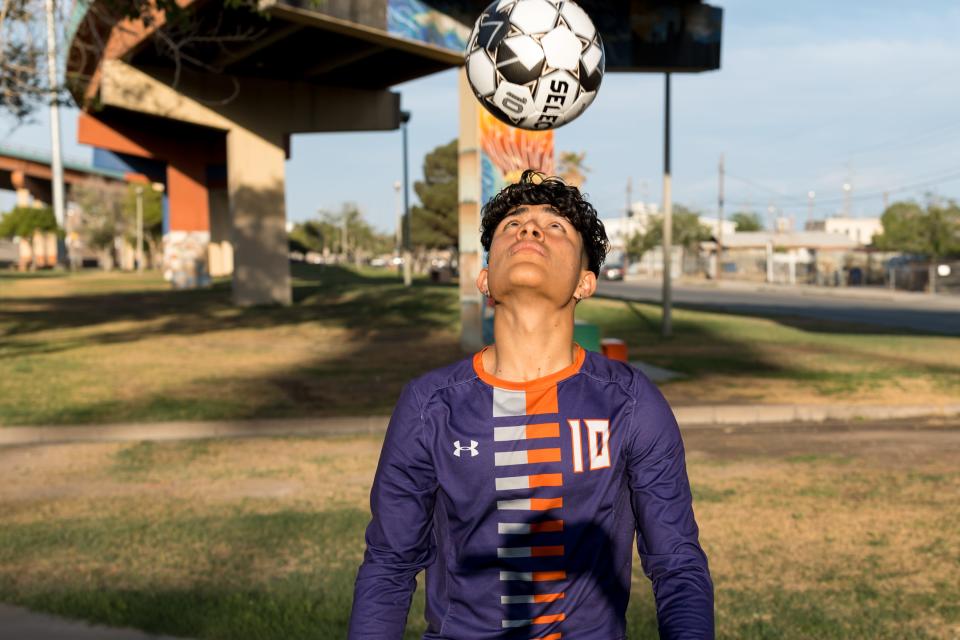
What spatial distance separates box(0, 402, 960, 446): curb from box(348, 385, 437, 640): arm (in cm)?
885

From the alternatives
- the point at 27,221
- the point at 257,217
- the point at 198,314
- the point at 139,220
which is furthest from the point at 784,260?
the point at 27,221

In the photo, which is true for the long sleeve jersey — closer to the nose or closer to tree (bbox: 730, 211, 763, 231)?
the nose

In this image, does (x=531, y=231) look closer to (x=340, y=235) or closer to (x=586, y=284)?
(x=586, y=284)

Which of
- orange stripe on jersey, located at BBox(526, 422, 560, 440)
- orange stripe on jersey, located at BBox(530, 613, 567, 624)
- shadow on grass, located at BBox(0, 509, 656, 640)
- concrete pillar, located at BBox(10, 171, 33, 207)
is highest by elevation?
concrete pillar, located at BBox(10, 171, 33, 207)

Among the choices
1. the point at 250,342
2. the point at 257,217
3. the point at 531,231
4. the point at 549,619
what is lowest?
the point at 250,342

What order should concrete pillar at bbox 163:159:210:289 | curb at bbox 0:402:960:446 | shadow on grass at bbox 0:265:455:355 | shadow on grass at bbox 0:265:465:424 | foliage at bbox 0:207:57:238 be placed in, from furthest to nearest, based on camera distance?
1. foliage at bbox 0:207:57:238
2. concrete pillar at bbox 163:159:210:289
3. shadow on grass at bbox 0:265:455:355
4. shadow on grass at bbox 0:265:465:424
5. curb at bbox 0:402:960:446

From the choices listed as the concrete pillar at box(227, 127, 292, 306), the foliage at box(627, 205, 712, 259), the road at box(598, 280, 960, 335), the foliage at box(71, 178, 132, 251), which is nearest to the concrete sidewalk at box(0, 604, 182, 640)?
the road at box(598, 280, 960, 335)

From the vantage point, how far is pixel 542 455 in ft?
7.50

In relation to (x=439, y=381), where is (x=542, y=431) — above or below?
below

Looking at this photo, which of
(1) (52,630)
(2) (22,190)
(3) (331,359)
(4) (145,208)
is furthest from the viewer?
(2) (22,190)

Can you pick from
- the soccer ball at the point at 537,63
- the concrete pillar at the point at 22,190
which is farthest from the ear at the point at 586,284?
the concrete pillar at the point at 22,190

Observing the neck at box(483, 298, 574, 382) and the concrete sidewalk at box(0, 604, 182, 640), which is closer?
the neck at box(483, 298, 574, 382)

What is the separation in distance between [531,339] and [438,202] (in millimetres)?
85792

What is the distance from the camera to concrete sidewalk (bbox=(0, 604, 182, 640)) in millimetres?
4898
